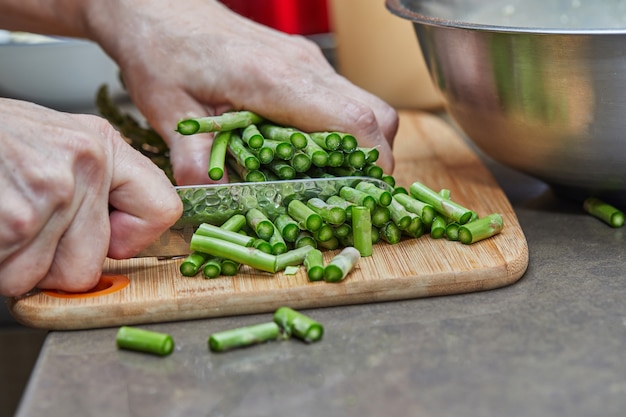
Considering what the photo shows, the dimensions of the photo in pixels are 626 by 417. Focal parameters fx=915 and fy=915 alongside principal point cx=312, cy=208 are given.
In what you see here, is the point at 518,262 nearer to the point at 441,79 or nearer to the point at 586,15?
the point at 441,79

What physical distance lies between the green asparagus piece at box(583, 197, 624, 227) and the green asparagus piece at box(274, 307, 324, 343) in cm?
66

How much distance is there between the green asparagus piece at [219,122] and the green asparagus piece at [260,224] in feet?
0.68

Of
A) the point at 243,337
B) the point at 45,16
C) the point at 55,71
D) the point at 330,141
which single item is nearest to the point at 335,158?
the point at 330,141

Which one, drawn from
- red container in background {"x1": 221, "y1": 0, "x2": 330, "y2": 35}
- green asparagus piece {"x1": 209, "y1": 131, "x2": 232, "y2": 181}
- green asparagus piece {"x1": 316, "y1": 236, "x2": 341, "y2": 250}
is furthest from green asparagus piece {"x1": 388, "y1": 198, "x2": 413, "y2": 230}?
red container in background {"x1": 221, "y1": 0, "x2": 330, "y2": 35}

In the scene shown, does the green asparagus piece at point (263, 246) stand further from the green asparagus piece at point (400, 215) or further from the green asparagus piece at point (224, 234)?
the green asparagus piece at point (400, 215)

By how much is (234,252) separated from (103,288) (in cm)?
21

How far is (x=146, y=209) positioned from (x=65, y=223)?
0.42ft

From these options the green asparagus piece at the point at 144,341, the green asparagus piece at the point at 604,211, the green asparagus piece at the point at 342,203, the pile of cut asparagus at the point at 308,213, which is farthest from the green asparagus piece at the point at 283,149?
the green asparagus piece at the point at 604,211

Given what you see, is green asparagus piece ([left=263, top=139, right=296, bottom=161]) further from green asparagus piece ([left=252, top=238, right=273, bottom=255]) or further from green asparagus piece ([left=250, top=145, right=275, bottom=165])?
green asparagus piece ([left=252, top=238, right=273, bottom=255])

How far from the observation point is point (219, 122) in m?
1.67

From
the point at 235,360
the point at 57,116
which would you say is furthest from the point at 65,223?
the point at 235,360

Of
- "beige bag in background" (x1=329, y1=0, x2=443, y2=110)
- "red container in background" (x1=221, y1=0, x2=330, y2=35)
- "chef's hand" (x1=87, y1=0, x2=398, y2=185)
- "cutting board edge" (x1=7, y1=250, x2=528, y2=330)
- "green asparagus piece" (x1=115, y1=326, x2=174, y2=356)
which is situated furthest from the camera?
"red container in background" (x1=221, y1=0, x2=330, y2=35)

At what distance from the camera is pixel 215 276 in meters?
1.42

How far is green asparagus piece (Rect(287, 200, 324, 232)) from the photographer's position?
148cm
